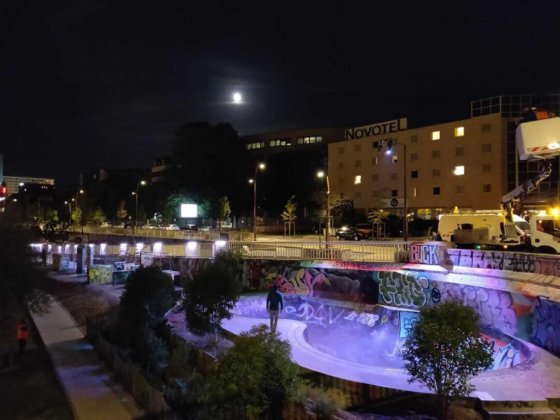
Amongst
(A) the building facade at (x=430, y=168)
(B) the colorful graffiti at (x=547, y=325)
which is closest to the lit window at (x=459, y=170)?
(A) the building facade at (x=430, y=168)

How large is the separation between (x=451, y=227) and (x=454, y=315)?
2179 cm

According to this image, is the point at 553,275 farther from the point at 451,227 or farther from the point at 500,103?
the point at 500,103

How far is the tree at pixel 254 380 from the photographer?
23.7 ft

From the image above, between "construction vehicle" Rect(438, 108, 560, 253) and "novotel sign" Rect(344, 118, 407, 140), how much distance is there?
→ 36.7m

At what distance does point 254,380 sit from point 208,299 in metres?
8.93

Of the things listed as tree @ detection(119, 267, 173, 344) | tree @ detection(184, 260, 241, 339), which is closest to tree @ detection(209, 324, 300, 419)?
tree @ detection(184, 260, 241, 339)

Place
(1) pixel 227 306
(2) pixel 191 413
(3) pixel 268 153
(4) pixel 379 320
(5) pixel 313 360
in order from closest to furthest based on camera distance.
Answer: (2) pixel 191 413 → (5) pixel 313 360 → (1) pixel 227 306 → (4) pixel 379 320 → (3) pixel 268 153

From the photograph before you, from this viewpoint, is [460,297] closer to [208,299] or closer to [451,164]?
[208,299]

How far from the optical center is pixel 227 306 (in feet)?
54.0

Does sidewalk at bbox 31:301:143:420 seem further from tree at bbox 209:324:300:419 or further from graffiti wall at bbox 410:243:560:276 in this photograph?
graffiti wall at bbox 410:243:560:276

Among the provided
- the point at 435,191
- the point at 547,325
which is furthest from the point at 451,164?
the point at 547,325

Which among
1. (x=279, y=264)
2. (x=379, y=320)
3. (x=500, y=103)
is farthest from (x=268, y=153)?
(x=379, y=320)

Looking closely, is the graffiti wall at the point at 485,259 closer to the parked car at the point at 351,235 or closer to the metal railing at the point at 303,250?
the metal railing at the point at 303,250

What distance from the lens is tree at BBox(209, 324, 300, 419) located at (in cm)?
723
